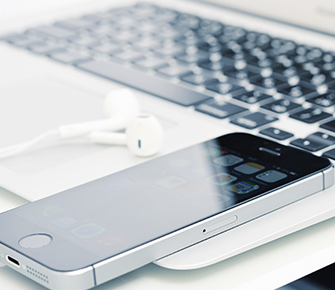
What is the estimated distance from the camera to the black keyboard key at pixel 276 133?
638mm

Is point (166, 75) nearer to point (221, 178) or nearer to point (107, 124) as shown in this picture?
point (107, 124)

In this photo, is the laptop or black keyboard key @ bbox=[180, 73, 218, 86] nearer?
the laptop

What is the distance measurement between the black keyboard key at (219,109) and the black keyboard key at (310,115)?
0.06 meters

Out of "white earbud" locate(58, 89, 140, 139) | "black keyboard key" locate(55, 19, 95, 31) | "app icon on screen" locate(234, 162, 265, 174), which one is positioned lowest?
"app icon on screen" locate(234, 162, 265, 174)

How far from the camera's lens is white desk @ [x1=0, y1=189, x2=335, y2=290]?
448mm

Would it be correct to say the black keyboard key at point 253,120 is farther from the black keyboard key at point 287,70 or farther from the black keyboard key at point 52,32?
the black keyboard key at point 52,32

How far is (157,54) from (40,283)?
0.55 meters

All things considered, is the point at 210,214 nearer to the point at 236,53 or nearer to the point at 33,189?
the point at 33,189

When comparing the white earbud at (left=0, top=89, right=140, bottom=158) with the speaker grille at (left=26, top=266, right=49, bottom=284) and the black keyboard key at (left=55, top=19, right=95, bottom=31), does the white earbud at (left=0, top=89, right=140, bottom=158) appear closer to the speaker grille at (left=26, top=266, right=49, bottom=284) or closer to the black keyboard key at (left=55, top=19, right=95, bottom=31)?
the speaker grille at (left=26, top=266, right=49, bottom=284)

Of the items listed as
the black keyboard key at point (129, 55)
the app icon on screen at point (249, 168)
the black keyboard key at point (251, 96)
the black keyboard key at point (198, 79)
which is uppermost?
the black keyboard key at point (129, 55)

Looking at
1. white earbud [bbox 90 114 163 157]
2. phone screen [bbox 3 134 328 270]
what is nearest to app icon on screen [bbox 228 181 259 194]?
phone screen [bbox 3 134 328 270]

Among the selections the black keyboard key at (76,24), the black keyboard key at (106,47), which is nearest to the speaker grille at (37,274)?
the black keyboard key at (106,47)

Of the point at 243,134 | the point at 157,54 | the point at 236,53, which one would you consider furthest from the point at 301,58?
the point at 243,134

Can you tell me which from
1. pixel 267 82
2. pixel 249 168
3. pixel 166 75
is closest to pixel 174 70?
pixel 166 75
